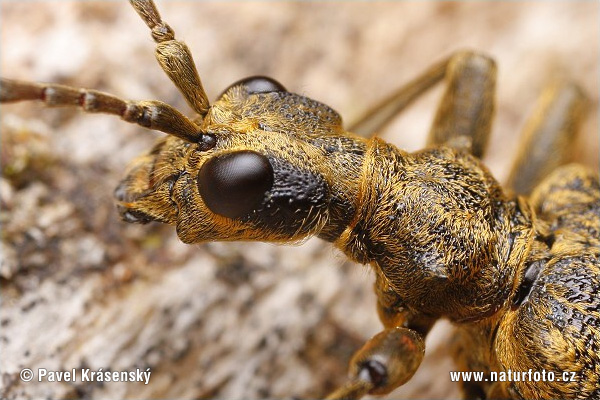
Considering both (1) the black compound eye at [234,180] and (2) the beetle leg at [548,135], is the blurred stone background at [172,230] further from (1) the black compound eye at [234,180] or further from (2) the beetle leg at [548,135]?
(1) the black compound eye at [234,180]

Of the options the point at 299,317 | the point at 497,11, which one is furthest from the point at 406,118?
the point at 299,317

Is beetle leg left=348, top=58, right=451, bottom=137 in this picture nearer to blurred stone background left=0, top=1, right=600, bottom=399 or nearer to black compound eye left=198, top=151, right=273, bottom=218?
blurred stone background left=0, top=1, right=600, bottom=399

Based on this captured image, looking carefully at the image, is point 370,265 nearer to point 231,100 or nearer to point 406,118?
point 231,100

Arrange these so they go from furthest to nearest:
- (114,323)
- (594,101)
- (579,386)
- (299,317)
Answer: (594,101), (299,317), (114,323), (579,386)

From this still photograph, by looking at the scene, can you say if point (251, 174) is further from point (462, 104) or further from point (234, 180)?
point (462, 104)

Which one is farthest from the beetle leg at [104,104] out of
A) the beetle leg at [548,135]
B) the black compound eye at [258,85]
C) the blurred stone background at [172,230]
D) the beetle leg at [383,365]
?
the beetle leg at [548,135]
